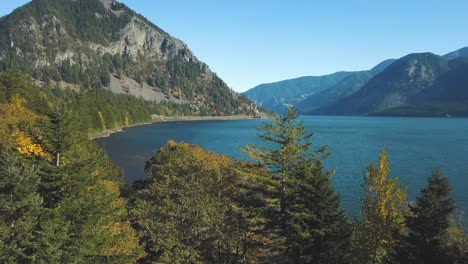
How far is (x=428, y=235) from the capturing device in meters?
29.8

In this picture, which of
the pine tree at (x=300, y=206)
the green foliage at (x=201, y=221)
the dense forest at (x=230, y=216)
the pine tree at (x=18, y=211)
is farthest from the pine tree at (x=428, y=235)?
the pine tree at (x=18, y=211)

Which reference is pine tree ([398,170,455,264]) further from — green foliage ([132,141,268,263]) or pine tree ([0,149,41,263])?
pine tree ([0,149,41,263])

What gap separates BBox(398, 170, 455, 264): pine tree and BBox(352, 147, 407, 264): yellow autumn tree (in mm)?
3952

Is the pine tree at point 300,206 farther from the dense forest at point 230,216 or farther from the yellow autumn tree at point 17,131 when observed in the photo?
the yellow autumn tree at point 17,131

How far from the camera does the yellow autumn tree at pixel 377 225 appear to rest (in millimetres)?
35625

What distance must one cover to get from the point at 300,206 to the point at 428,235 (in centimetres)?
955

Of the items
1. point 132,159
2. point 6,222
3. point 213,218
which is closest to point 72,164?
point 6,222

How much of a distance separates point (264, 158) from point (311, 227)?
22.9 feet

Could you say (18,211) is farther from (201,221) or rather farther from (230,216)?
(230,216)

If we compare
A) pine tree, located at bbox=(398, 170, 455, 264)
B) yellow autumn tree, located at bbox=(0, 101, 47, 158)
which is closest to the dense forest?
pine tree, located at bbox=(398, 170, 455, 264)

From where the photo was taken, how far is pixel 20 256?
28344 mm

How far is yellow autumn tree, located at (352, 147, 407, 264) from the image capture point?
35.6 meters

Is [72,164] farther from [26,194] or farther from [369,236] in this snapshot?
[369,236]

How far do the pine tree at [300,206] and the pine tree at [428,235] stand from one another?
4585 mm
